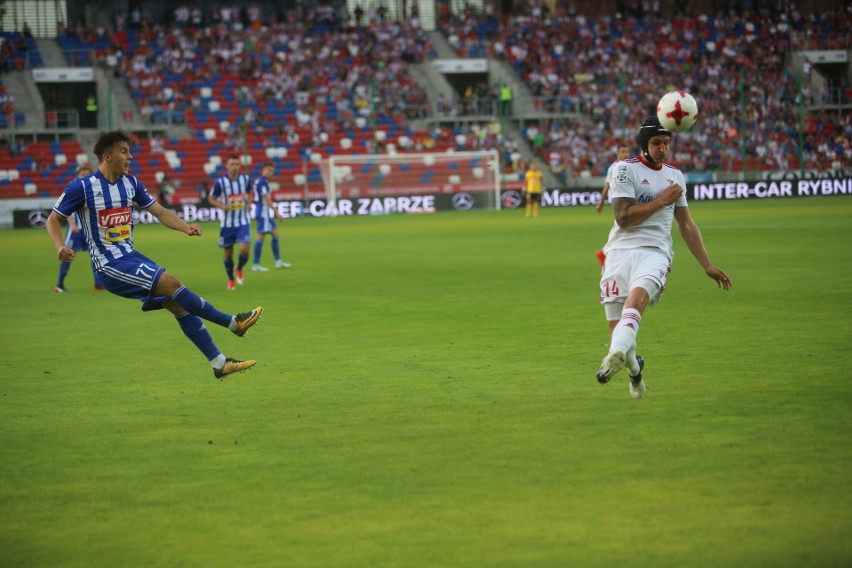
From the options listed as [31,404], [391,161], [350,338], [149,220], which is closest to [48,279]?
[350,338]

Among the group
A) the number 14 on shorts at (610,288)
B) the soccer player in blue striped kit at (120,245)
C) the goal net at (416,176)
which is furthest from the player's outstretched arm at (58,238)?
the goal net at (416,176)

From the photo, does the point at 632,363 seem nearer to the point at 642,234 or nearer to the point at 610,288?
the point at 610,288

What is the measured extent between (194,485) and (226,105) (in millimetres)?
48306

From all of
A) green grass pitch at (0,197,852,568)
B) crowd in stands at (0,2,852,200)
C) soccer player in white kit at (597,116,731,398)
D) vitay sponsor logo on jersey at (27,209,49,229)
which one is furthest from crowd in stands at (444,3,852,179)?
soccer player in white kit at (597,116,731,398)

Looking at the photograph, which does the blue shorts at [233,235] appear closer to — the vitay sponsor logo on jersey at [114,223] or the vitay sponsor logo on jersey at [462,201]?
the vitay sponsor logo on jersey at [114,223]

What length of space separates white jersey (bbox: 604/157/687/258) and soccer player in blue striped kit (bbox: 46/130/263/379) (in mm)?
3337

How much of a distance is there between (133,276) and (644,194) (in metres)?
4.23

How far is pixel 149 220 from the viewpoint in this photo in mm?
45375

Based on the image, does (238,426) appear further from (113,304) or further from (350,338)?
(113,304)

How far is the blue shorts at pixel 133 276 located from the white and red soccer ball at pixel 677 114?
424cm

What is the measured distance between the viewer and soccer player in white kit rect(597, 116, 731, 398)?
25.7 ft

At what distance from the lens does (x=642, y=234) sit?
811cm

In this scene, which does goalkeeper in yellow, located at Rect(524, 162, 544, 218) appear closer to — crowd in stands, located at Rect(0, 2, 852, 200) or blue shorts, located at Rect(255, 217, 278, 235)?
crowd in stands, located at Rect(0, 2, 852, 200)

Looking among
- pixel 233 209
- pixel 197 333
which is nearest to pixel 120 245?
pixel 197 333
